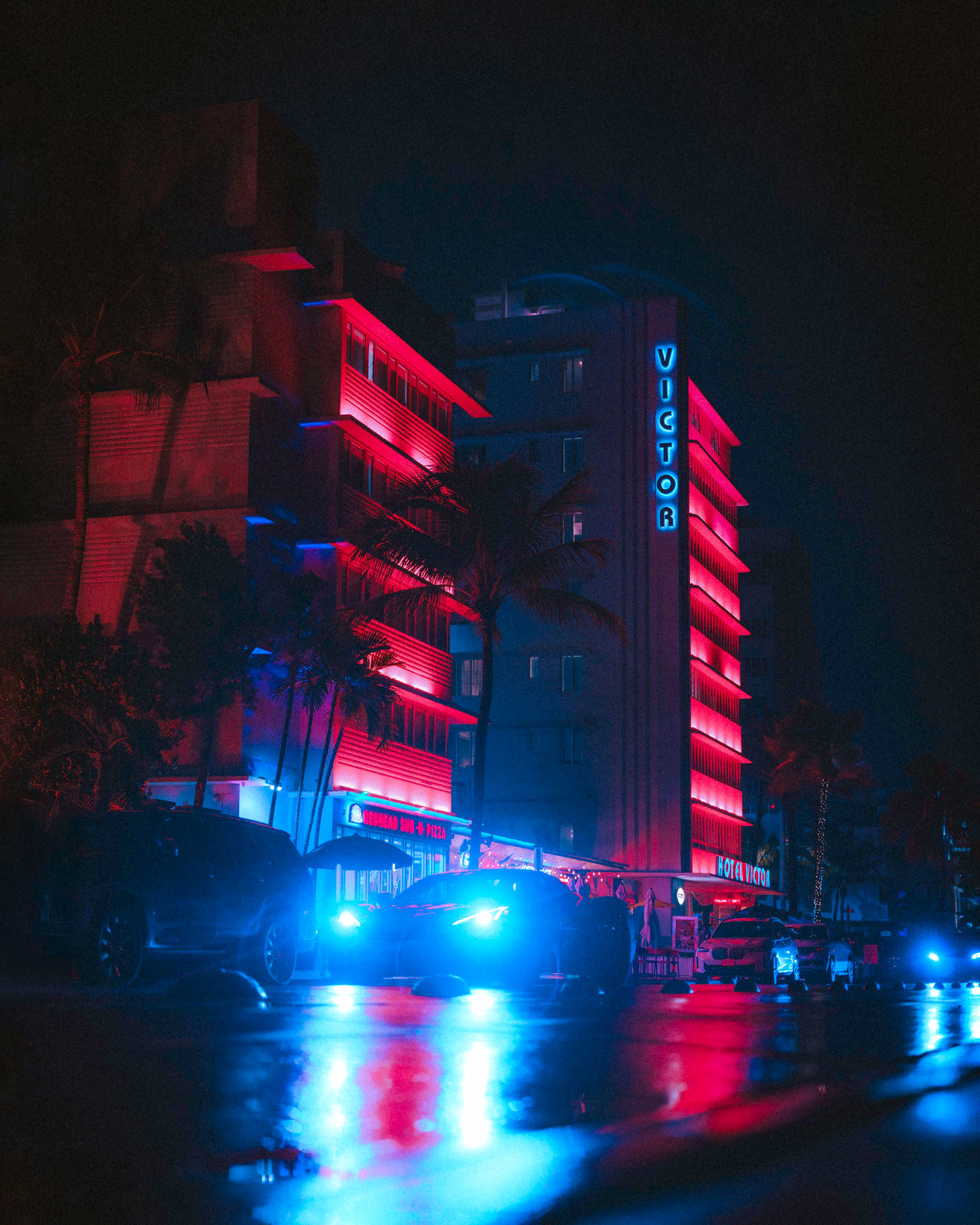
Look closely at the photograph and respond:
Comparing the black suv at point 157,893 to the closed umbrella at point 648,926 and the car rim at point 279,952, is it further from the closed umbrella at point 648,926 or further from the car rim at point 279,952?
the closed umbrella at point 648,926

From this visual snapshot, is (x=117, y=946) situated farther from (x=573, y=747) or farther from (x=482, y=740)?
(x=573, y=747)

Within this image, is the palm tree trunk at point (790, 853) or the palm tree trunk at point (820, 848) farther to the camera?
the palm tree trunk at point (820, 848)

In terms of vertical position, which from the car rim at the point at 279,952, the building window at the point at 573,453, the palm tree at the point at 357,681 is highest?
the building window at the point at 573,453

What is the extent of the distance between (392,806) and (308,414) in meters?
11.6

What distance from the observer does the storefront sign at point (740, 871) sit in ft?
238

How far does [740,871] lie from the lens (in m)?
77.8

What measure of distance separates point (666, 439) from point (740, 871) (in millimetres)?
25801

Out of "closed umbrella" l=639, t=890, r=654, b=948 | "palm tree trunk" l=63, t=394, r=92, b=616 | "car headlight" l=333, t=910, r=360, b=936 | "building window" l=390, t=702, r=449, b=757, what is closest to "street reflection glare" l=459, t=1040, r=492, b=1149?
"car headlight" l=333, t=910, r=360, b=936

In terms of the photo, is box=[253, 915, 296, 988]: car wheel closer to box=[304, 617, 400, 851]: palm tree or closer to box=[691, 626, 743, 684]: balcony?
box=[304, 617, 400, 851]: palm tree

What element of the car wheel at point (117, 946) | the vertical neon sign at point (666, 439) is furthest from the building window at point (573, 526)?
the car wheel at point (117, 946)

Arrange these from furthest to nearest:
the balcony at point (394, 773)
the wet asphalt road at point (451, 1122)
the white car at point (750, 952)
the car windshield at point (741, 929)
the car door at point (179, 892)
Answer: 1. the balcony at point (394, 773)
2. the car windshield at point (741, 929)
3. the white car at point (750, 952)
4. the car door at point (179, 892)
5. the wet asphalt road at point (451, 1122)

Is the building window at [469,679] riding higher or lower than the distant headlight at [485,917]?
higher

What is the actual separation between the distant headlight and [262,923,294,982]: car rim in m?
1.99

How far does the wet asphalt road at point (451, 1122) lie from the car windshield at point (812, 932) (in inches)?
904
